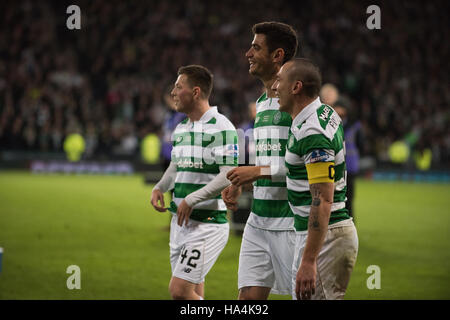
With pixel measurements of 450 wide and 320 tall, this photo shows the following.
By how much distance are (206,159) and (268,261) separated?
3.16 feet

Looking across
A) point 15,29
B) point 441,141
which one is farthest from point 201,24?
point 441,141

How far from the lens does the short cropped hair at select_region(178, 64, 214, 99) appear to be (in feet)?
15.8

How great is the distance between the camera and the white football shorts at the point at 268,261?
4.10m

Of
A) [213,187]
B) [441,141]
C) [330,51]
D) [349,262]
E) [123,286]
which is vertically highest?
[330,51]

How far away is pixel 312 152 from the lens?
10.7 ft

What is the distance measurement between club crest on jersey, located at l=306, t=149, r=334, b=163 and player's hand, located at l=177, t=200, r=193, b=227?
147cm

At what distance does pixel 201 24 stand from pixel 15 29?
360 inches

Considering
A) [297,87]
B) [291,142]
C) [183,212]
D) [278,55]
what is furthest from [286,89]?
[183,212]

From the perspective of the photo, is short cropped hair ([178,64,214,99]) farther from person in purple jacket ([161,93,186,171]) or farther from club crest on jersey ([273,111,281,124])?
person in purple jacket ([161,93,186,171])

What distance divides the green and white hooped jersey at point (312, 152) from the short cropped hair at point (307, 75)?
71 mm

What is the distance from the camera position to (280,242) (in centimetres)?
411

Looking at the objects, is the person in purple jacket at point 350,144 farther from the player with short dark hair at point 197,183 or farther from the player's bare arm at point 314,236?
the player's bare arm at point 314,236

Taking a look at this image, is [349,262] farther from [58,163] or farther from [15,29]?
[15,29]

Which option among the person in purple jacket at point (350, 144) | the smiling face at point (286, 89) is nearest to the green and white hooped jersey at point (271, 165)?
the smiling face at point (286, 89)
